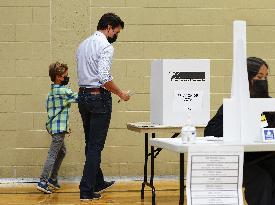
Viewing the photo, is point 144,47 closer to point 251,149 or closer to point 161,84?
point 161,84

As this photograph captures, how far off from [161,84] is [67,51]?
5.21 feet

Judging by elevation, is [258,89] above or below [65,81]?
below

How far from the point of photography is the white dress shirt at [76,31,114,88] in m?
4.17

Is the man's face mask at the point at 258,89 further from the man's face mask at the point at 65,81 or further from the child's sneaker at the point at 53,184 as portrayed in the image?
the child's sneaker at the point at 53,184

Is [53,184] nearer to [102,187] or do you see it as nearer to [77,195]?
[77,195]

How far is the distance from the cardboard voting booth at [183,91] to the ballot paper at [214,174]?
5.12ft

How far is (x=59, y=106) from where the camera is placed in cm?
477

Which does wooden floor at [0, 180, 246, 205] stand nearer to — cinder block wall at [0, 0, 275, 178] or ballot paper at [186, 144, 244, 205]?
cinder block wall at [0, 0, 275, 178]

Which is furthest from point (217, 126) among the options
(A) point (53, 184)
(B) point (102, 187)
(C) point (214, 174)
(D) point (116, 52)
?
(D) point (116, 52)

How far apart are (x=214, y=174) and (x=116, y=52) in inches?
122

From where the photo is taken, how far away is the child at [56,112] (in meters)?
4.74

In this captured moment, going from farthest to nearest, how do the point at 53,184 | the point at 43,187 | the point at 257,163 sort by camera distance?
the point at 53,184
the point at 43,187
the point at 257,163

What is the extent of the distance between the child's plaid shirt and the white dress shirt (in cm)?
43

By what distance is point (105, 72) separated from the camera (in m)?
4.16
